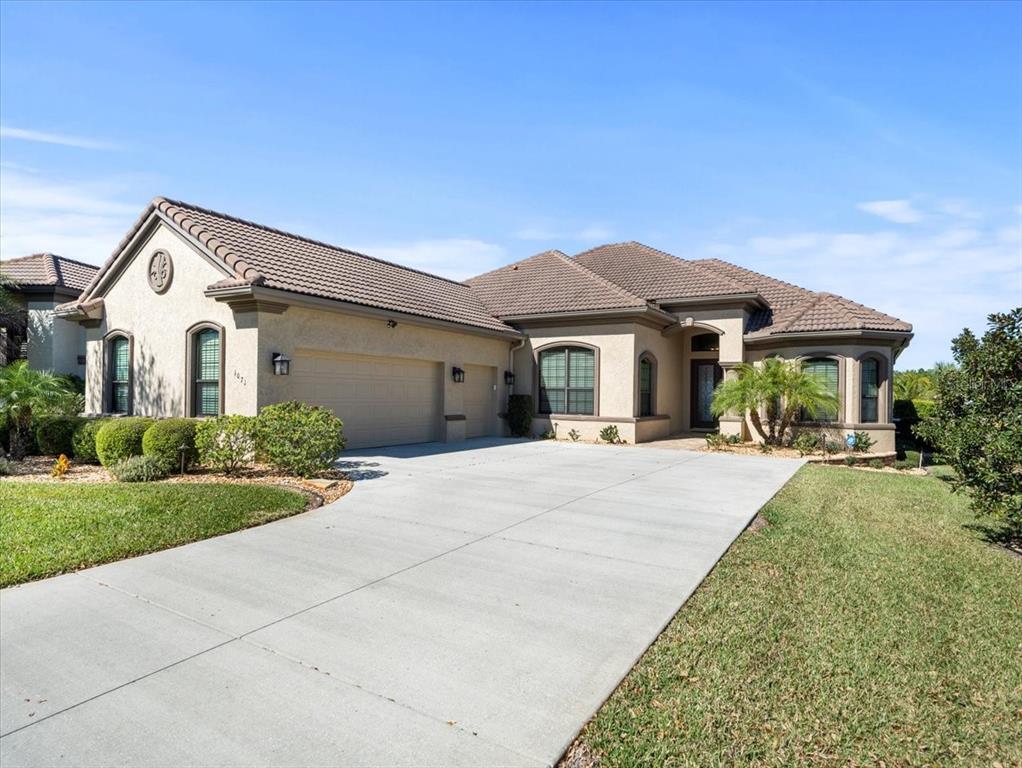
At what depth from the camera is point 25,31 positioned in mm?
9664

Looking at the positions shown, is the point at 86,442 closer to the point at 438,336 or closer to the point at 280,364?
the point at 280,364

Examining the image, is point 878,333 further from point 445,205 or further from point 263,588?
point 263,588

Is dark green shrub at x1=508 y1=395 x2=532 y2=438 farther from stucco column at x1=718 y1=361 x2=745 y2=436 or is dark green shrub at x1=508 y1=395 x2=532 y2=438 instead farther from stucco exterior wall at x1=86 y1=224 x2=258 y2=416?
stucco exterior wall at x1=86 y1=224 x2=258 y2=416

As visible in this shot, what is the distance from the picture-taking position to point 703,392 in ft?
69.7

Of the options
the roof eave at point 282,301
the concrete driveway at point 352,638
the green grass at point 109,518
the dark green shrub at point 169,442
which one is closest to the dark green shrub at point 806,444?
the concrete driveway at point 352,638

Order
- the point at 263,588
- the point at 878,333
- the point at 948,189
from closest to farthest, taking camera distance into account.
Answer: the point at 263,588, the point at 948,189, the point at 878,333

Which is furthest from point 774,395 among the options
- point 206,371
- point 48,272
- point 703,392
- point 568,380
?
point 48,272

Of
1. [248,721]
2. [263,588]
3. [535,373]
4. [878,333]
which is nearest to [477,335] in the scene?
[535,373]

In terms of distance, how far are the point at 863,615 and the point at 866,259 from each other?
69.5 feet

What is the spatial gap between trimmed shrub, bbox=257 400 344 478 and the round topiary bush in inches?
91.1

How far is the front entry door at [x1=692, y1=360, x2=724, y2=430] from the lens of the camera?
2106cm

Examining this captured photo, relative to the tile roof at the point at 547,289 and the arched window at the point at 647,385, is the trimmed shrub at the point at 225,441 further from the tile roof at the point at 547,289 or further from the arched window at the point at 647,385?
the arched window at the point at 647,385

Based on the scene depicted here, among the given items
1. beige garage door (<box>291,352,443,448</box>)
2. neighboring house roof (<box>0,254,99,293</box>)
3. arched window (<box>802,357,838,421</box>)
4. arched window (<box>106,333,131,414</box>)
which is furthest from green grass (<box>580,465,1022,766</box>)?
neighboring house roof (<box>0,254,99,293</box>)

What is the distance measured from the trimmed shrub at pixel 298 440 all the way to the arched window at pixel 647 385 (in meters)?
10.5
